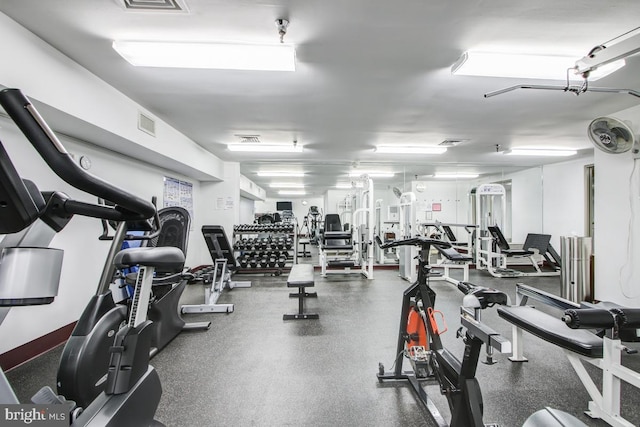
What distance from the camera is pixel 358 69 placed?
240 centimetres

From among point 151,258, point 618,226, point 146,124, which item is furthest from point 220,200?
point 618,226

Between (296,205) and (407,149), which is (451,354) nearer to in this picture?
(407,149)

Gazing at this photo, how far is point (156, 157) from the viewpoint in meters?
3.82

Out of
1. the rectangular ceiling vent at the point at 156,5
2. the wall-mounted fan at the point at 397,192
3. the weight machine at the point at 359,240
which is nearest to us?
the rectangular ceiling vent at the point at 156,5

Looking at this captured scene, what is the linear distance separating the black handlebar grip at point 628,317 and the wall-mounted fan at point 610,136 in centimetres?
307

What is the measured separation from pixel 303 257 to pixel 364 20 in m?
7.19

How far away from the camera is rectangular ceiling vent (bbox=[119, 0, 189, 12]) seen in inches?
64.5

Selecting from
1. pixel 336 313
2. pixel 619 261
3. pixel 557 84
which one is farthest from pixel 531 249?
pixel 336 313

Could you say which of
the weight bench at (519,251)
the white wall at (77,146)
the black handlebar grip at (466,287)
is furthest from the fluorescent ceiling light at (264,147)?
the weight bench at (519,251)

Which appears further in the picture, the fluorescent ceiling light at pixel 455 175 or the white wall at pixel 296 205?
the white wall at pixel 296 205

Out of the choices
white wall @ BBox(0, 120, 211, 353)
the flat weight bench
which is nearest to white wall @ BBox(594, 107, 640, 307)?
the flat weight bench

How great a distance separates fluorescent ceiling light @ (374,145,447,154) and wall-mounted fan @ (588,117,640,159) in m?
2.16

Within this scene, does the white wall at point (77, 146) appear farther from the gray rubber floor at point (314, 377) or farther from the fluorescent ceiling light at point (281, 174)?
the fluorescent ceiling light at point (281, 174)

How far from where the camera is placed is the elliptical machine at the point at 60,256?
64 centimetres
